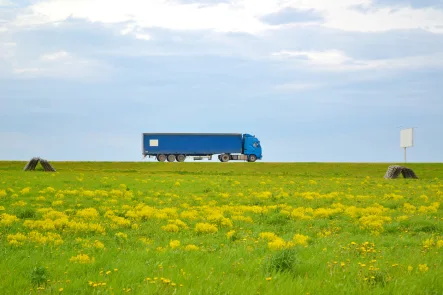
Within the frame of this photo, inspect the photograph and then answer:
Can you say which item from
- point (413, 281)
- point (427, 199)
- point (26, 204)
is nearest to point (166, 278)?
point (413, 281)

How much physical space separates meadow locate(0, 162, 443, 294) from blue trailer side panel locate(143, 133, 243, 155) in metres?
46.3

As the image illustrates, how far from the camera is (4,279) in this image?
9383 millimetres

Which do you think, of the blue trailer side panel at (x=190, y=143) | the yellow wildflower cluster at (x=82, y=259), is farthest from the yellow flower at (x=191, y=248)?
the blue trailer side panel at (x=190, y=143)

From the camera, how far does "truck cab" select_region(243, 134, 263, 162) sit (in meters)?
73.7

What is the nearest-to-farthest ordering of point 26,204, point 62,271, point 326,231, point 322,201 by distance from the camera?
point 62,271 → point 326,231 → point 26,204 → point 322,201

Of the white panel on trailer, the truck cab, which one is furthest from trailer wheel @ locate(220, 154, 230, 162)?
the white panel on trailer

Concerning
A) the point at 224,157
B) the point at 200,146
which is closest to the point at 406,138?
the point at 224,157

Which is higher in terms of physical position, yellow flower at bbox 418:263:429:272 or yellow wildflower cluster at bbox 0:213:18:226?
yellow wildflower cluster at bbox 0:213:18:226

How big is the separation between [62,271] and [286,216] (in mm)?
10423

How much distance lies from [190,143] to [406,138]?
1184 inches

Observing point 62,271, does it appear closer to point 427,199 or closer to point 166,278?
point 166,278

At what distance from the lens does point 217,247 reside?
12.6 meters

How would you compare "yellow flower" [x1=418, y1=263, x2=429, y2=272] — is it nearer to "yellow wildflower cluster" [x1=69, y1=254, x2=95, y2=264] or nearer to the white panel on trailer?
"yellow wildflower cluster" [x1=69, y1=254, x2=95, y2=264]

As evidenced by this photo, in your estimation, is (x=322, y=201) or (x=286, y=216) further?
(x=322, y=201)
